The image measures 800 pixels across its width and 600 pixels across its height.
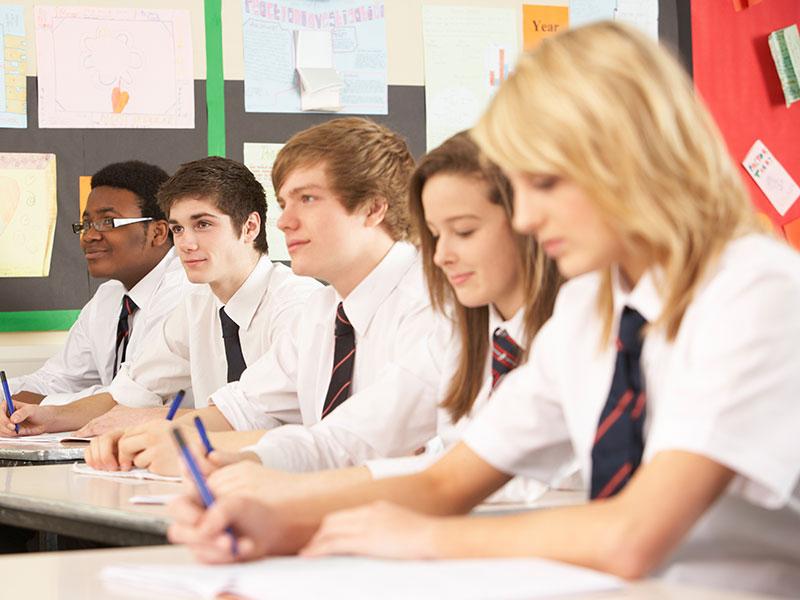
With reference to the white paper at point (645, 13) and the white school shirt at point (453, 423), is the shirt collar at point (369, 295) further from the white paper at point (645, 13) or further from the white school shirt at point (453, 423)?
the white paper at point (645, 13)

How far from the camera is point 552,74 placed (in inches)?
46.2

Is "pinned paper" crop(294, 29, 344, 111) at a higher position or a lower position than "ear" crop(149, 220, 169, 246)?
higher

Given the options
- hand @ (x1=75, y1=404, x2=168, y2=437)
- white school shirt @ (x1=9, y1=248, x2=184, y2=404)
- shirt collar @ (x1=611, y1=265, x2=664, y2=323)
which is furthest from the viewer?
white school shirt @ (x1=9, y1=248, x2=184, y2=404)

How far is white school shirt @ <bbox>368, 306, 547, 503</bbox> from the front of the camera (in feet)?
5.41

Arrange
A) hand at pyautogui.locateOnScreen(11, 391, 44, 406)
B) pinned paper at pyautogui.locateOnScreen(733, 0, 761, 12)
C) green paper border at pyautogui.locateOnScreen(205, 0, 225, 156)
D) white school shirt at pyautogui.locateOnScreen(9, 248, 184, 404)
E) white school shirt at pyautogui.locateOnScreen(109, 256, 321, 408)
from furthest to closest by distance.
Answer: pinned paper at pyautogui.locateOnScreen(733, 0, 761, 12) < green paper border at pyautogui.locateOnScreen(205, 0, 225, 156) < white school shirt at pyautogui.locateOnScreen(9, 248, 184, 404) < hand at pyautogui.locateOnScreen(11, 391, 44, 406) < white school shirt at pyautogui.locateOnScreen(109, 256, 321, 408)

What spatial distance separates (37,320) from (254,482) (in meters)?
2.82

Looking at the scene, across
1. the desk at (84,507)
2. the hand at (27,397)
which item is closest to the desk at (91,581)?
the desk at (84,507)

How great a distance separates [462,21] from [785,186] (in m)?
1.40

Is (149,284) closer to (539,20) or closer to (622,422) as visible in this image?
(539,20)

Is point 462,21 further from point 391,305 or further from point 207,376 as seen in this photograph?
point 391,305

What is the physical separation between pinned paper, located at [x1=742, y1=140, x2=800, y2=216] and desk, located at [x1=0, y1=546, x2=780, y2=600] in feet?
12.3

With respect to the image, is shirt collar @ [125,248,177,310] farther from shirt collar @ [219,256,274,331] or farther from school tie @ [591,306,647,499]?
school tie @ [591,306,647,499]

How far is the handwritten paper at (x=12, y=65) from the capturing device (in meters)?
4.02

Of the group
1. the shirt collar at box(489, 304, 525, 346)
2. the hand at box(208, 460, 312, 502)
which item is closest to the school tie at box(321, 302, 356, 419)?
the shirt collar at box(489, 304, 525, 346)
